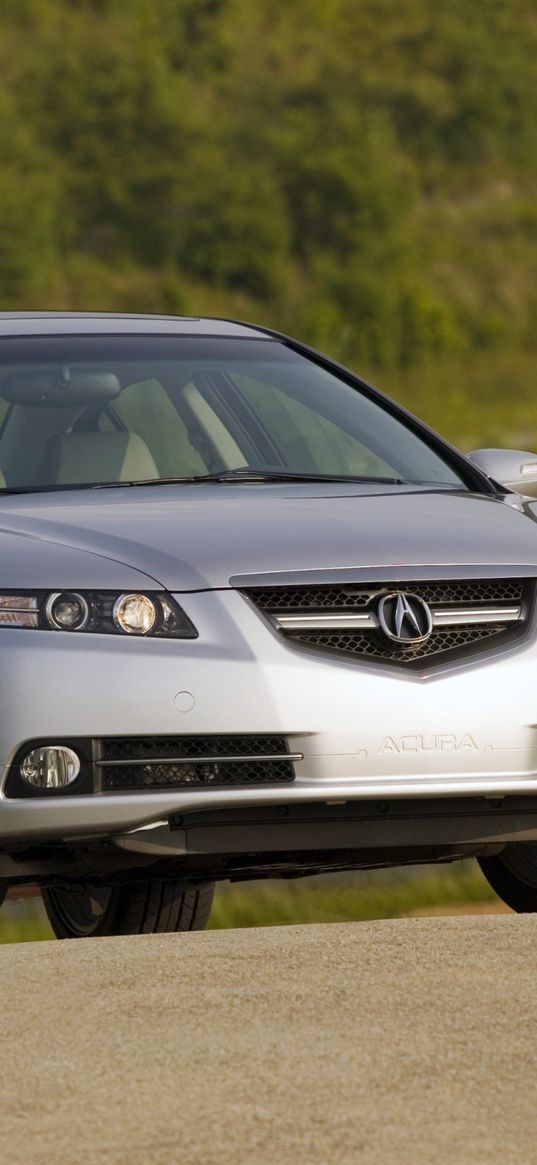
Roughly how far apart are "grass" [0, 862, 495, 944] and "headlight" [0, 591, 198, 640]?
305cm

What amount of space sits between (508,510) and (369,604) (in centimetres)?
78

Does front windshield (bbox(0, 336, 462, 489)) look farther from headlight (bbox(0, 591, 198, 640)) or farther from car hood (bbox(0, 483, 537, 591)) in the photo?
headlight (bbox(0, 591, 198, 640))

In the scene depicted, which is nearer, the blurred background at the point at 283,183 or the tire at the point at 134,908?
the tire at the point at 134,908

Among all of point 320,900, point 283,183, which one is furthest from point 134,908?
point 283,183

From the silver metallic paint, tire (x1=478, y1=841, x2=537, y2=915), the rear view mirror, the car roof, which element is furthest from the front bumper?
the car roof

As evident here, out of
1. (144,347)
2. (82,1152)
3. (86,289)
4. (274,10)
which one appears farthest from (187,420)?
(274,10)

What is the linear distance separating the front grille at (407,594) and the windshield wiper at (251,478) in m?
0.89

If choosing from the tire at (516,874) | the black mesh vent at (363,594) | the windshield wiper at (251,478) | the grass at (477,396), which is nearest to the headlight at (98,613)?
the black mesh vent at (363,594)

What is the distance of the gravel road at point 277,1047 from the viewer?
11.7 feet

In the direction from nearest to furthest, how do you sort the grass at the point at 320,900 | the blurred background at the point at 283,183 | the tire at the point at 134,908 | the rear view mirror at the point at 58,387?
1. the tire at the point at 134,908
2. the rear view mirror at the point at 58,387
3. the grass at the point at 320,900
4. the blurred background at the point at 283,183

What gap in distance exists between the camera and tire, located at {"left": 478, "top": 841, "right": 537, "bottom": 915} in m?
5.70

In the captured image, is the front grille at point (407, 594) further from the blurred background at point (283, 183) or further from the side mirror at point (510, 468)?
the blurred background at point (283, 183)

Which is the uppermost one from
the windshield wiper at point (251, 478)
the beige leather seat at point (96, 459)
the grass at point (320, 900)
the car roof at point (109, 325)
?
the car roof at point (109, 325)

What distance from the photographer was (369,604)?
4.82m
